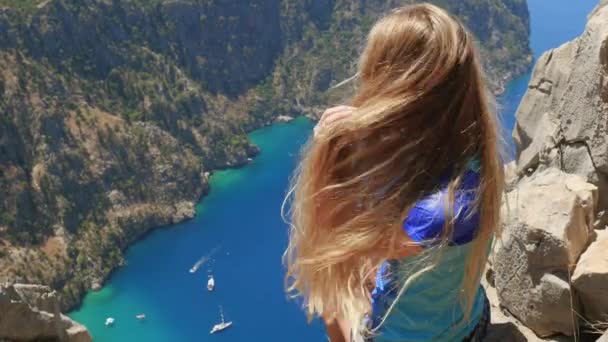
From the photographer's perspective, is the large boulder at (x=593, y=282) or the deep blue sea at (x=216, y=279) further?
the deep blue sea at (x=216, y=279)

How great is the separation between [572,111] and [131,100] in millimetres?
68227

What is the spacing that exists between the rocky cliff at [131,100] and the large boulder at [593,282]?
47925 mm

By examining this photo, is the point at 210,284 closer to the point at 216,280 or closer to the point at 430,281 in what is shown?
the point at 216,280

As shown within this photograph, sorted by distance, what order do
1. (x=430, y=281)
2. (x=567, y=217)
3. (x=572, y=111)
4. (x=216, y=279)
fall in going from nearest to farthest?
(x=430, y=281) → (x=567, y=217) → (x=572, y=111) → (x=216, y=279)

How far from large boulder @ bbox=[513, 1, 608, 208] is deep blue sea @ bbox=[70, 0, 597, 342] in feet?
105

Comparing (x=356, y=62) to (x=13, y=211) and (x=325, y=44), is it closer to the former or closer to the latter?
(x=13, y=211)

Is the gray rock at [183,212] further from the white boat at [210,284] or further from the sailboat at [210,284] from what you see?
the white boat at [210,284]

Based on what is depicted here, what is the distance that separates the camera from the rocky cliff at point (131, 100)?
184ft

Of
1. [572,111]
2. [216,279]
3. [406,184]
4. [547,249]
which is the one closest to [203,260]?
[216,279]

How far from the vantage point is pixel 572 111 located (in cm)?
537

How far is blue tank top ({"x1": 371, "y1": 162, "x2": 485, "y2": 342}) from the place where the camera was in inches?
111

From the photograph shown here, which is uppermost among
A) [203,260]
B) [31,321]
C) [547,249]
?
[547,249]

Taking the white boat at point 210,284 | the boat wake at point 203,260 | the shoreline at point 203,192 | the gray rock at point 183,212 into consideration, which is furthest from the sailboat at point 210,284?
the gray rock at point 183,212

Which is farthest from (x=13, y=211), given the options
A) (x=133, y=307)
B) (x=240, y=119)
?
(x=240, y=119)
